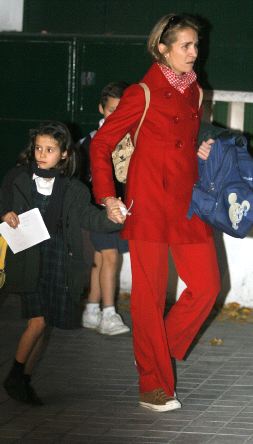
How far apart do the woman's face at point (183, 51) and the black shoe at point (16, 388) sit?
2047 millimetres

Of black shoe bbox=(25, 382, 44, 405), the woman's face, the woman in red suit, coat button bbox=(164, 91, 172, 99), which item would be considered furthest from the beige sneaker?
the woman's face

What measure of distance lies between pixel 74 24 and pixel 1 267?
13.4 feet

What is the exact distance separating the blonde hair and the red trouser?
3.74 feet

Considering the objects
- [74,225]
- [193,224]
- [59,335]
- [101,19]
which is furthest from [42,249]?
[101,19]

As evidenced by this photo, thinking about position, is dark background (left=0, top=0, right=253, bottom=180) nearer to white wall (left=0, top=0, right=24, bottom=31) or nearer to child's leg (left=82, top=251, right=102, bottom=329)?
white wall (left=0, top=0, right=24, bottom=31)

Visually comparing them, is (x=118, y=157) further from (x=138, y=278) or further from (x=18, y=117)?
(x=18, y=117)

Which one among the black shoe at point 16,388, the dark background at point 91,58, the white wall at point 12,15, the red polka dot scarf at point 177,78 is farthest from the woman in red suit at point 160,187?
the white wall at point 12,15

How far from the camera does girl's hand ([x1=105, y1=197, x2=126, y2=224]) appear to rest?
6609 millimetres

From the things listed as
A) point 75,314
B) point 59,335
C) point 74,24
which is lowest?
point 59,335

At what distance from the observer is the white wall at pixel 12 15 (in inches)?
422

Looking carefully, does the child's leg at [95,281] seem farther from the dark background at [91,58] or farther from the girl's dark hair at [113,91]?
the dark background at [91,58]

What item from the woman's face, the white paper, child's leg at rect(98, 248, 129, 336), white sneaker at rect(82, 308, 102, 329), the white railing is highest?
the woman's face

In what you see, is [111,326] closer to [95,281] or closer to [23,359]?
[95,281]

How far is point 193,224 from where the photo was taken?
7.08 meters
